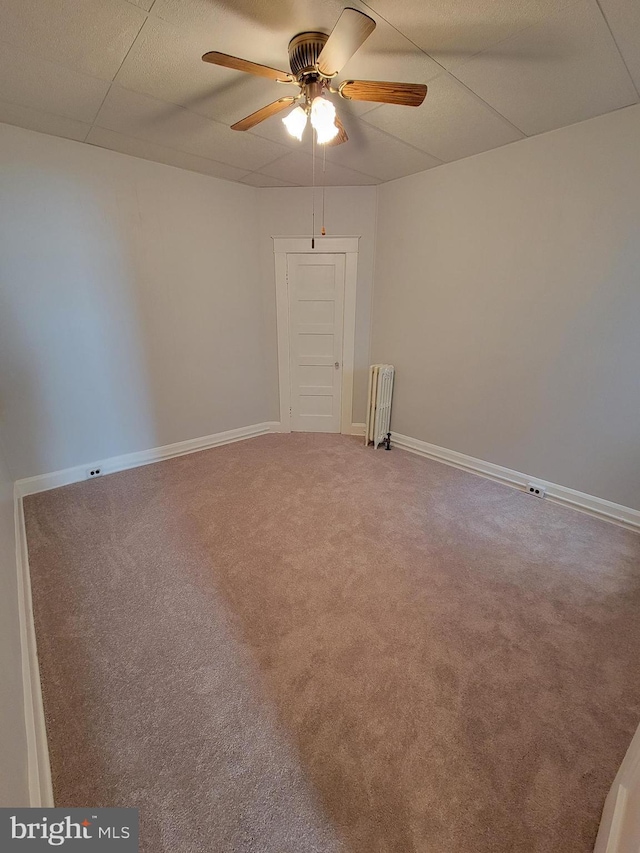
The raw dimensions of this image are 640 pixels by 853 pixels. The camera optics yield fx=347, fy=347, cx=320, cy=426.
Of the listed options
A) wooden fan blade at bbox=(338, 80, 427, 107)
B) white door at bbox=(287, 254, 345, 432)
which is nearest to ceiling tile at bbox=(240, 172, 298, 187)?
white door at bbox=(287, 254, 345, 432)

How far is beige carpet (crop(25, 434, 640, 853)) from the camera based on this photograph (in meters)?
1.07

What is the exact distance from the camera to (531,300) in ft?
8.98

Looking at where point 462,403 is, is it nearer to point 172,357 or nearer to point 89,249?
point 172,357

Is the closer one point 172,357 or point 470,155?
point 470,155

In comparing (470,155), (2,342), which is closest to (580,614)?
(470,155)

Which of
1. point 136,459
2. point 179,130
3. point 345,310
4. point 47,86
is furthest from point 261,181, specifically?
point 136,459

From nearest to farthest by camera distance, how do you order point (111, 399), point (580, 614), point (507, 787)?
point (507, 787)
point (580, 614)
point (111, 399)

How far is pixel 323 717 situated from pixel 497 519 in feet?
6.17

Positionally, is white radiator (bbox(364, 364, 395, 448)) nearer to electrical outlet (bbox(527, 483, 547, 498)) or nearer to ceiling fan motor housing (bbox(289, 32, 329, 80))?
electrical outlet (bbox(527, 483, 547, 498))

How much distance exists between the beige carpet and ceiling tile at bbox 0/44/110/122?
8.71 ft

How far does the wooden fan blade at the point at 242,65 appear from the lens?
1409mm

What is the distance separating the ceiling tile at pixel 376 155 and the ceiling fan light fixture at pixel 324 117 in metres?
0.75

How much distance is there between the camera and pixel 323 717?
1.31m

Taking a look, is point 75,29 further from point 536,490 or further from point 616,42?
point 536,490
